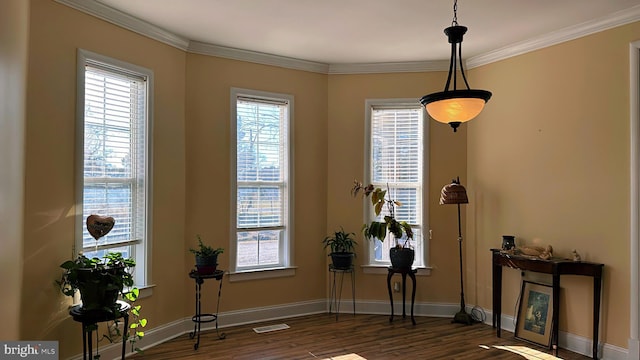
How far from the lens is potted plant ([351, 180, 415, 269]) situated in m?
5.26

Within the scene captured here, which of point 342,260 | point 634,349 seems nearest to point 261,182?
point 342,260

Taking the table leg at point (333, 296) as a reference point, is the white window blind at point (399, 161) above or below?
above

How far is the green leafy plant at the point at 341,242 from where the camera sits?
18.3 ft

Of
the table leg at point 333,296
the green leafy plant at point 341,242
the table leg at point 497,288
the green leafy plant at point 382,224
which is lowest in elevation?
the table leg at point 333,296

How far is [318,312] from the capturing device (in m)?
5.72

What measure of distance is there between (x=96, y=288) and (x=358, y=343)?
2430mm

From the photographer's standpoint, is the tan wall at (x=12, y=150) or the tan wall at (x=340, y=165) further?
the tan wall at (x=340, y=165)

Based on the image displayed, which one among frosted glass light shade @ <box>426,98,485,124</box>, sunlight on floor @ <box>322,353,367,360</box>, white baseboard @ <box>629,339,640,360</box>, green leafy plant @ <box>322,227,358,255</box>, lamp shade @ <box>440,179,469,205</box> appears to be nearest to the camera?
frosted glass light shade @ <box>426,98,485,124</box>

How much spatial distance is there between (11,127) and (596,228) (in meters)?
4.65

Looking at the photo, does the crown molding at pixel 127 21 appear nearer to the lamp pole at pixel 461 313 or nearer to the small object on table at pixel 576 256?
the lamp pole at pixel 461 313

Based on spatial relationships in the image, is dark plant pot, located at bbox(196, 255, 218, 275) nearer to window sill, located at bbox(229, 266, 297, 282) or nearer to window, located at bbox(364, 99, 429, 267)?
window sill, located at bbox(229, 266, 297, 282)

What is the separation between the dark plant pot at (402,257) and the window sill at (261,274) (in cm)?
116

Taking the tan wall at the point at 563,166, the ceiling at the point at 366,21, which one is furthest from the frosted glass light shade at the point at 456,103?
the tan wall at the point at 563,166

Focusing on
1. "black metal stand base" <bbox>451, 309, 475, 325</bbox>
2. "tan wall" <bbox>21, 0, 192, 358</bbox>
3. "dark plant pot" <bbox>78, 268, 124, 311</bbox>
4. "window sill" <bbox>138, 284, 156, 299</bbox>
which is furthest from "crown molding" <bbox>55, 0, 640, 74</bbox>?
"black metal stand base" <bbox>451, 309, 475, 325</bbox>
